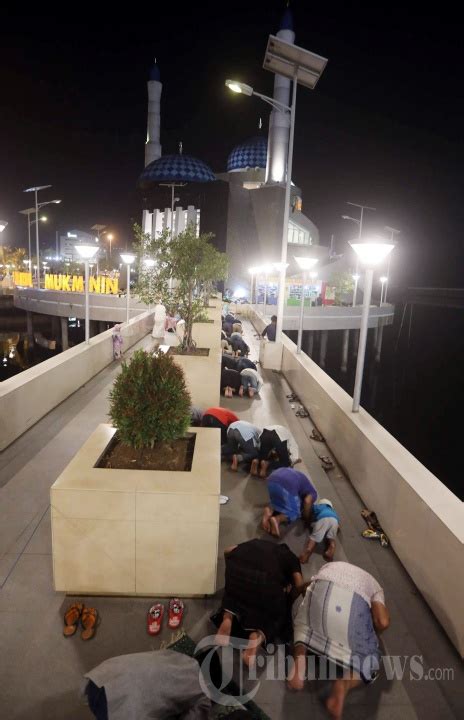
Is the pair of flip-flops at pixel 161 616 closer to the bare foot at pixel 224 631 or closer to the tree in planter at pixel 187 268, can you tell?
the bare foot at pixel 224 631

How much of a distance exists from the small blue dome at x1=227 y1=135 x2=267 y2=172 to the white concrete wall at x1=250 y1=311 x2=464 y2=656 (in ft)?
195

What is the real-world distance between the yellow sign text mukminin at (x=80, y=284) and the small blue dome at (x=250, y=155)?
28728 millimetres

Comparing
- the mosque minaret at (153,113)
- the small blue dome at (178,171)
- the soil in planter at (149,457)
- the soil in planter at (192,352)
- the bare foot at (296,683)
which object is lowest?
the bare foot at (296,683)

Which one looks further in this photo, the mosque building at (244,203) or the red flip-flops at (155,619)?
the mosque building at (244,203)

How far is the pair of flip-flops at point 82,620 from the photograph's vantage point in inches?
141

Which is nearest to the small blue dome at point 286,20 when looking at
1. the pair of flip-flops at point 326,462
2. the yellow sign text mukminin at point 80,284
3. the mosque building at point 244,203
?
the mosque building at point 244,203

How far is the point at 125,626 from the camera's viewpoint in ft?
12.2

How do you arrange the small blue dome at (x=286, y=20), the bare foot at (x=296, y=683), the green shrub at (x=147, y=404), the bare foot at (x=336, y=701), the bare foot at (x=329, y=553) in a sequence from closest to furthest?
the bare foot at (x=336, y=701)
the bare foot at (x=296, y=683)
the green shrub at (x=147, y=404)
the bare foot at (x=329, y=553)
the small blue dome at (x=286, y=20)

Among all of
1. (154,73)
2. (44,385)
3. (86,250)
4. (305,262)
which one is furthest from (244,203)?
(44,385)

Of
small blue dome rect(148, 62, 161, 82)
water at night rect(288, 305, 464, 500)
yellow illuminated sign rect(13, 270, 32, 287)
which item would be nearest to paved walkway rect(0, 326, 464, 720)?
water at night rect(288, 305, 464, 500)

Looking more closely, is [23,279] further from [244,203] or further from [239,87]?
→ [239,87]

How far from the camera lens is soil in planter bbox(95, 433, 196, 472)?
14.9ft

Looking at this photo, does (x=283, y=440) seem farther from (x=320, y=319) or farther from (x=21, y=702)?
(x=320, y=319)

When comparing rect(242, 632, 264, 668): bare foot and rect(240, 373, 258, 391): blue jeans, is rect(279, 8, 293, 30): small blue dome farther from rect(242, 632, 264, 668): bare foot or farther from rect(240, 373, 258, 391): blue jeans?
rect(242, 632, 264, 668): bare foot
